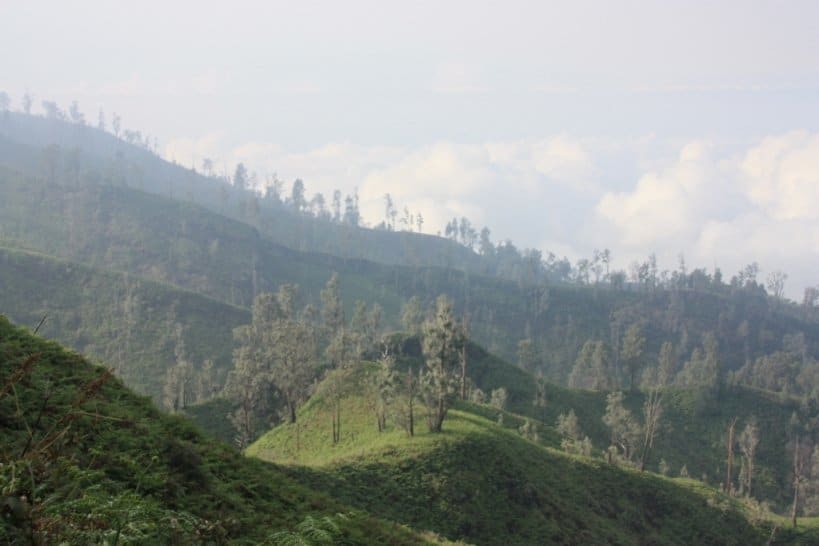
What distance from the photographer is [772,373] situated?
170 metres

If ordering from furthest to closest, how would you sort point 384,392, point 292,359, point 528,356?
point 528,356 → point 292,359 → point 384,392

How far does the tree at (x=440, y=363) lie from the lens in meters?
63.9

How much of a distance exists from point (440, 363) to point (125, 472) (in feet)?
177

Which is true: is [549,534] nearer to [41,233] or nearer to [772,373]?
[772,373]

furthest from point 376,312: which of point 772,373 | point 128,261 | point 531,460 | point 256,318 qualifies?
point 772,373

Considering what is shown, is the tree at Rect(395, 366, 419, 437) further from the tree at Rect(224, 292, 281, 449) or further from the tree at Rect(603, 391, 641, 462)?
the tree at Rect(603, 391, 641, 462)

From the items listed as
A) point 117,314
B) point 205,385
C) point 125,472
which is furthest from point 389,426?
point 117,314

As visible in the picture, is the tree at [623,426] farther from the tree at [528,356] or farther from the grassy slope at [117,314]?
the grassy slope at [117,314]

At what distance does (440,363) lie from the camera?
66.5m

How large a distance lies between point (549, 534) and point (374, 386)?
2809 cm

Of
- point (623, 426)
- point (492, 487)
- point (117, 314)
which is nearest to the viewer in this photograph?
point (492, 487)

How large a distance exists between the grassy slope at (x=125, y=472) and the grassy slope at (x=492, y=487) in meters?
27.5

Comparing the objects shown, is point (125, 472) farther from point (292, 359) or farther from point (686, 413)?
point (686, 413)

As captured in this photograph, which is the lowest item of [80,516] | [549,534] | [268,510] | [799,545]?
[799,545]
